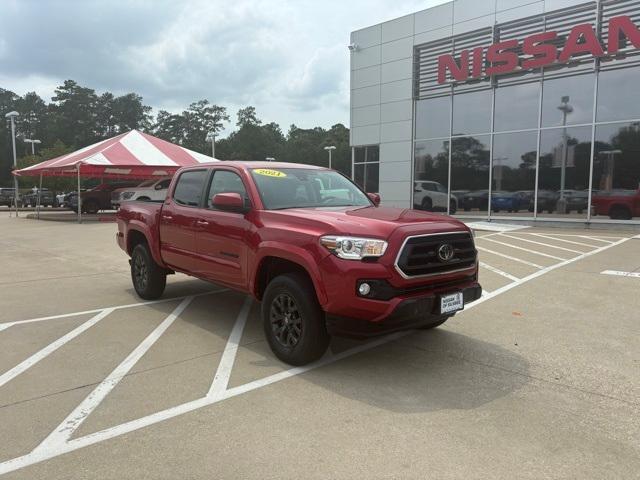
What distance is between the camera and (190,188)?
20.7ft

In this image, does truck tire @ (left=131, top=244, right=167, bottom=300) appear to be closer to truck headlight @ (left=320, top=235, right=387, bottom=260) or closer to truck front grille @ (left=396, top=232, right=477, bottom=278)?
truck headlight @ (left=320, top=235, right=387, bottom=260)

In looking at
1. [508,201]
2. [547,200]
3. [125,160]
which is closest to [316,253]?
[547,200]

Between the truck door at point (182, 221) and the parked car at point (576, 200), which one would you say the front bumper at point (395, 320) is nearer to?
the truck door at point (182, 221)

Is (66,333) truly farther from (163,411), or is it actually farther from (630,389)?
(630,389)

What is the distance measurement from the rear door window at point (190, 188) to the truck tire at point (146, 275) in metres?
1.04

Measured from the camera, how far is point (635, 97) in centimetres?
1686

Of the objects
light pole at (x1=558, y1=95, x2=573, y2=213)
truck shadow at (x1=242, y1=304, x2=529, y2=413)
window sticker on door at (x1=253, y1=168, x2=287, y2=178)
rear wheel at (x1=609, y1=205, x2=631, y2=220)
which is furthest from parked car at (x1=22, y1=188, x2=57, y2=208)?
truck shadow at (x1=242, y1=304, x2=529, y2=413)

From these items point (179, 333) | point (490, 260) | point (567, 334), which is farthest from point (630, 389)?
point (490, 260)

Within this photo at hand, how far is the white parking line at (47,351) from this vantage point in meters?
4.39

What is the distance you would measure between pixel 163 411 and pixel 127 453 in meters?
0.58

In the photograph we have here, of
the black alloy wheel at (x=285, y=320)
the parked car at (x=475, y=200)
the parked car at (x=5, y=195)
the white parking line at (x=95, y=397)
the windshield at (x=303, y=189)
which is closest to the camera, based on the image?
the white parking line at (x=95, y=397)

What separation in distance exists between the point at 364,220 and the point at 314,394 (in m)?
1.48

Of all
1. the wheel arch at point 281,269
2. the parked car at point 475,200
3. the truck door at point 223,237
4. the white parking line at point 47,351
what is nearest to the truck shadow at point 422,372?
the wheel arch at point 281,269

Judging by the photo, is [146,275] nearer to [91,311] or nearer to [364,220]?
[91,311]
